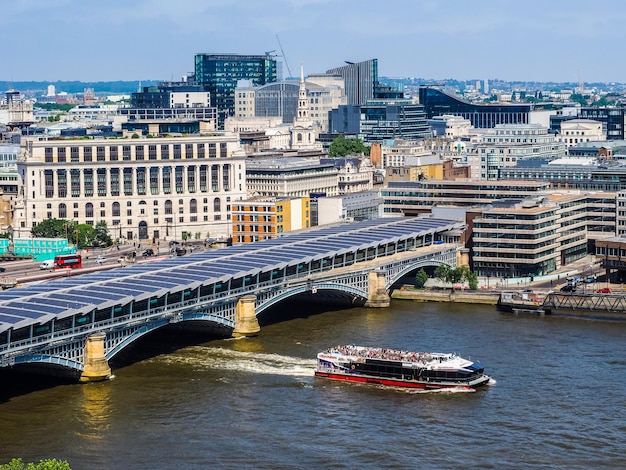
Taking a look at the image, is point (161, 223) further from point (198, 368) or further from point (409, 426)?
point (409, 426)

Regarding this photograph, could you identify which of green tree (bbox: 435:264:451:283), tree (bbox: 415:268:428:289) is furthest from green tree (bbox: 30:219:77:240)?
green tree (bbox: 435:264:451:283)

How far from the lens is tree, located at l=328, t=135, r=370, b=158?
184m

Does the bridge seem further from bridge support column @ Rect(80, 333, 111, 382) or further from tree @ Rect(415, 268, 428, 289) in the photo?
tree @ Rect(415, 268, 428, 289)

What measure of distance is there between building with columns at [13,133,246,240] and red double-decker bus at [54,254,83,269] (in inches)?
788

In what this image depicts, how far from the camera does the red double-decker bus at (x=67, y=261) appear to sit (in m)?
99.5

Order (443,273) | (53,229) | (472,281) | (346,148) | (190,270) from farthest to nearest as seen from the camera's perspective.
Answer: (346,148)
(53,229)
(443,273)
(472,281)
(190,270)

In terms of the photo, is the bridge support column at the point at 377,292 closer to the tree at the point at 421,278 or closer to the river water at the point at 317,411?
the tree at the point at 421,278

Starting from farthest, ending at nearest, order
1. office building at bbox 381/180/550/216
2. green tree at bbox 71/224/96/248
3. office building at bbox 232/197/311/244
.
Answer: green tree at bbox 71/224/96/248
office building at bbox 232/197/311/244
office building at bbox 381/180/550/216

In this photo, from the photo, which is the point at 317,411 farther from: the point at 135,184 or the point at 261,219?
the point at 135,184

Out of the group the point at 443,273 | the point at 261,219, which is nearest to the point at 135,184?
the point at 261,219

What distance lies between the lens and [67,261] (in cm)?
9975

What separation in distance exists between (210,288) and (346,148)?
111 meters

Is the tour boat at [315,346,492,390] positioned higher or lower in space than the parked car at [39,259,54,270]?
lower

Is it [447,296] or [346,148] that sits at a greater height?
[346,148]
